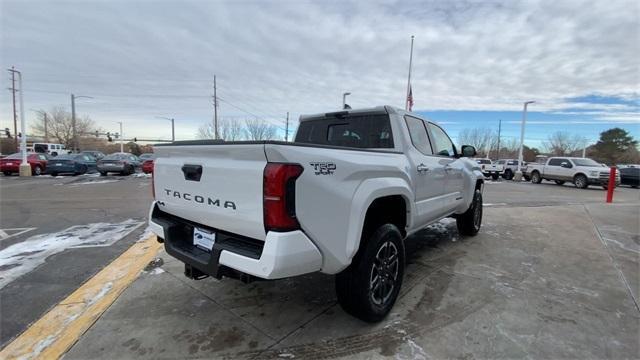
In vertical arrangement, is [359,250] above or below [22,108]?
below

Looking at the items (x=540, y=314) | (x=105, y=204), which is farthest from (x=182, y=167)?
(x=105, y=204)

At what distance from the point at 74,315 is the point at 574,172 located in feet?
79.1

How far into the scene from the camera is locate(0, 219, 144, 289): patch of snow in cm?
412

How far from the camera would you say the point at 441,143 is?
4734mm

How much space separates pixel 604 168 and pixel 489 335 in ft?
71.2

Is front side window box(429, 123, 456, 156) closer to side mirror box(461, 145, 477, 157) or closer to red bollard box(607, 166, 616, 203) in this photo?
side mirror box(461, 145, 477, 157)

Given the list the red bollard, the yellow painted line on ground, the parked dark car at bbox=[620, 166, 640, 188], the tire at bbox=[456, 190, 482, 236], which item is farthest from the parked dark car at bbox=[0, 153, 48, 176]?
the parked dark car at bbox=[620, 166, 640, 188]

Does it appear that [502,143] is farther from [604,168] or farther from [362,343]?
[362,343]

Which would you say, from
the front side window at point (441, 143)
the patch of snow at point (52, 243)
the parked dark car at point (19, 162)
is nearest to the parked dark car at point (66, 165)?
the parked dark car at point (19, 162)

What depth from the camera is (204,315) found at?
305cm

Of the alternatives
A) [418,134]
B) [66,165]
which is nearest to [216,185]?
[418,134]

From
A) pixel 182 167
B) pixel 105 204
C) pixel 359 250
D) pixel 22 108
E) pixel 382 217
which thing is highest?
pixel 22 108

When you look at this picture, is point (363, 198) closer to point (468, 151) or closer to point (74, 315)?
point (74, 315)

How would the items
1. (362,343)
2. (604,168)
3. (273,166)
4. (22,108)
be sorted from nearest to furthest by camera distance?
(273,166) → (362,343) → (604,168) → (22,108)
